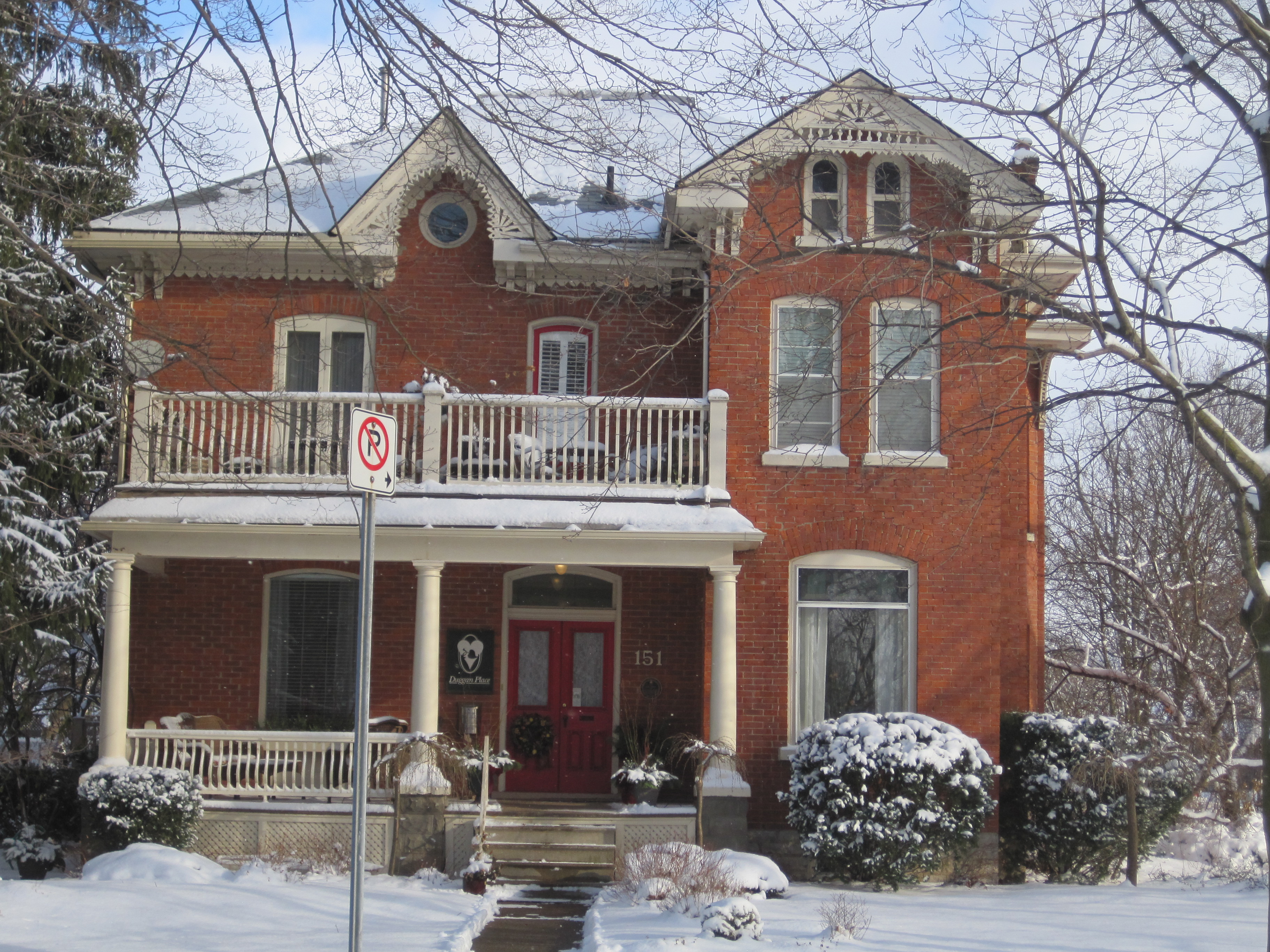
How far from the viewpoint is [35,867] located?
12.9 metres

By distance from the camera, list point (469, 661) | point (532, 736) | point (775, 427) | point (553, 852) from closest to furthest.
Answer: point (553, 852) → point (775, 427) → point (532, 736) → point (469, 661)

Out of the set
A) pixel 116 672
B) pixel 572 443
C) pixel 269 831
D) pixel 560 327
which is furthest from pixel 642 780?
pixel 560 327

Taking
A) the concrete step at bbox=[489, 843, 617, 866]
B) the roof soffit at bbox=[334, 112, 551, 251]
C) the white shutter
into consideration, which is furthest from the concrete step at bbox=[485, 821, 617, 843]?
the roof soffit at bbox=[334, 112, 551, 251]

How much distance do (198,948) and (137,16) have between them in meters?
5.54

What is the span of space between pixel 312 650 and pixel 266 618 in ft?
2.18

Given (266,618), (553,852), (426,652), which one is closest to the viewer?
(553,852)

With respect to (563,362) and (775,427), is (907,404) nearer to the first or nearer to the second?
(775,427)

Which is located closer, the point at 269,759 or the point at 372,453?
the point at 372,453

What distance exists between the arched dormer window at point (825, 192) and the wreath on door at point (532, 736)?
20.6ft

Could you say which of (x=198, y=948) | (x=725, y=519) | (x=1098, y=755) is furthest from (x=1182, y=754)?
(x=198, y=948)

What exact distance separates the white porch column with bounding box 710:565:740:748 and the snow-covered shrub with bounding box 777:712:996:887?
0.91 m

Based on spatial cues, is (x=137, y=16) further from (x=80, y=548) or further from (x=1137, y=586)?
(x=1137, y=586)

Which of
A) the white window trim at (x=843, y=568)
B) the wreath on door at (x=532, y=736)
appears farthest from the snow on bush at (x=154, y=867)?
the white window trim at (x=843, y=568)

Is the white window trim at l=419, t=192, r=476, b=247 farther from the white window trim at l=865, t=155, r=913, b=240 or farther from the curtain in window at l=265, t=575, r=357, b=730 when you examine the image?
the white window trim at l=865, t=155, r=913, b=240
